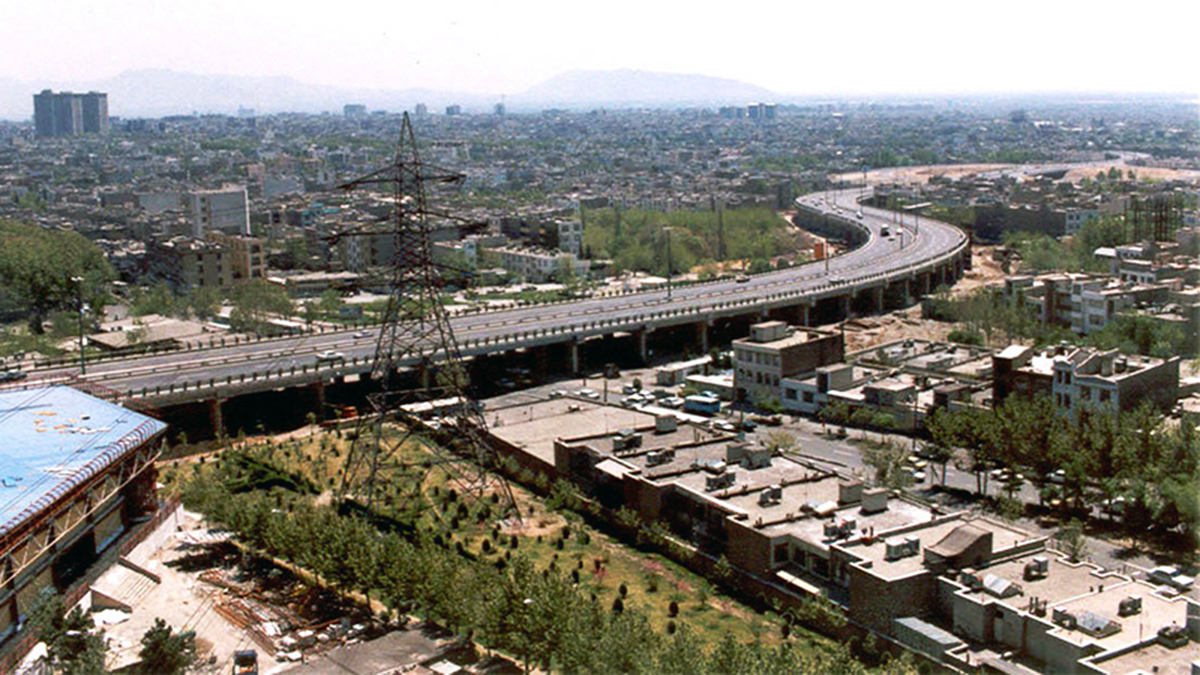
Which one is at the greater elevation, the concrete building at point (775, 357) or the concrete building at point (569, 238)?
the concrete building at point (569, 238)

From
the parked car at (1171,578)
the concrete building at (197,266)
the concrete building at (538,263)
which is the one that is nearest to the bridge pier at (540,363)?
the concrete building at (538,263)

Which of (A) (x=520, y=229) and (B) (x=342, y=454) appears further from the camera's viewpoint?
(A) (x=520, y=229)

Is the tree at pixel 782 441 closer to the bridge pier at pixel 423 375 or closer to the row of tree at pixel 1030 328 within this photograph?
the bridge pier at pixel 423 375

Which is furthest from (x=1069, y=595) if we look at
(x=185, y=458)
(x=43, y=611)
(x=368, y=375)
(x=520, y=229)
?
(x=520, y=229)

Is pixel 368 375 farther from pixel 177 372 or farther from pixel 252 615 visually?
pixel 252 615

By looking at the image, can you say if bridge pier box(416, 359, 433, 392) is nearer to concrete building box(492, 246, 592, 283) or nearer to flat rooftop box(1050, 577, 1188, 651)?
flat rooftop box(1050, 577, 1188, 651)

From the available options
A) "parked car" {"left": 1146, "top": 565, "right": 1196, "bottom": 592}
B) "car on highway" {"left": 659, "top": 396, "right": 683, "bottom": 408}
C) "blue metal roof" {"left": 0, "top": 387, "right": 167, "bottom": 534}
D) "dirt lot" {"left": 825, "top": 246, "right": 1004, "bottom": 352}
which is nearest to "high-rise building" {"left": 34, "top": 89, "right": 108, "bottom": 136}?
"dirt lot" {"left": 825, "top": 246, "right": 1004, "bottom": 352}
